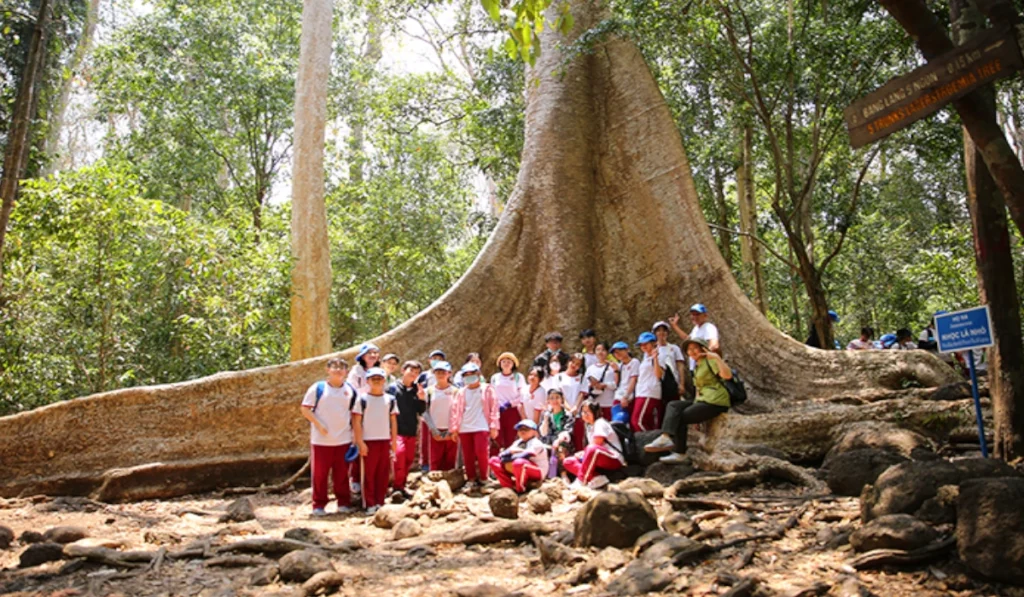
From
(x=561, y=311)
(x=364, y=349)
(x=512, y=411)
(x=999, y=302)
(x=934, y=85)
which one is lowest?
(x=512, y=411)

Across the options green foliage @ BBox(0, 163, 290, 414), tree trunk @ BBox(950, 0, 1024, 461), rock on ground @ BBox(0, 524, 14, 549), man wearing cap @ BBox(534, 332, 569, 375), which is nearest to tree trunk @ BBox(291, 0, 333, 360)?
green foliage @ BBox(0, 163, 290, 414)

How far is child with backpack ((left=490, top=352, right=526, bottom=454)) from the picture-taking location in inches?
314

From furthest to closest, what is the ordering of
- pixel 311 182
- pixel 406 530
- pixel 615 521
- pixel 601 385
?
pixel 311 182
pixel 601 385
pixel 406 530
pixel 615 521

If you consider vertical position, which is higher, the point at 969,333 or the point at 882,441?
the point at 969,333

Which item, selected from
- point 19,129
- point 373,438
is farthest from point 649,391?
point 19,129

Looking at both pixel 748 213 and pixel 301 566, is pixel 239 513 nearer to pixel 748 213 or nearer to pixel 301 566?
pixel 301 566

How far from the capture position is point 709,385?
671 centimetres

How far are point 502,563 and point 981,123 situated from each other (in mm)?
3321

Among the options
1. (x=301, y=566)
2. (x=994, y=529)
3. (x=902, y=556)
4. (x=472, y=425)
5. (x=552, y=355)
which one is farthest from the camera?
(x=552, y=355)

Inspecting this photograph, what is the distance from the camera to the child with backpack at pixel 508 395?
7988mm

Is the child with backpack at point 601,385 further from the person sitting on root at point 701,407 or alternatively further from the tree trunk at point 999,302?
the tree trunk at point 999,302

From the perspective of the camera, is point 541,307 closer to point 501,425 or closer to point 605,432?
point 501,425

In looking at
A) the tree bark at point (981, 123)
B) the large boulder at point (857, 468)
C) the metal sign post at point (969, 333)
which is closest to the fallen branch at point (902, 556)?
the large boulder at point (857, 468)

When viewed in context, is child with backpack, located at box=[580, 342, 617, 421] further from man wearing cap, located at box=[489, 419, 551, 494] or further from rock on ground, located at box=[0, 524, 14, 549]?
rock on ground, located at box=[0, 524, 14, 549]
